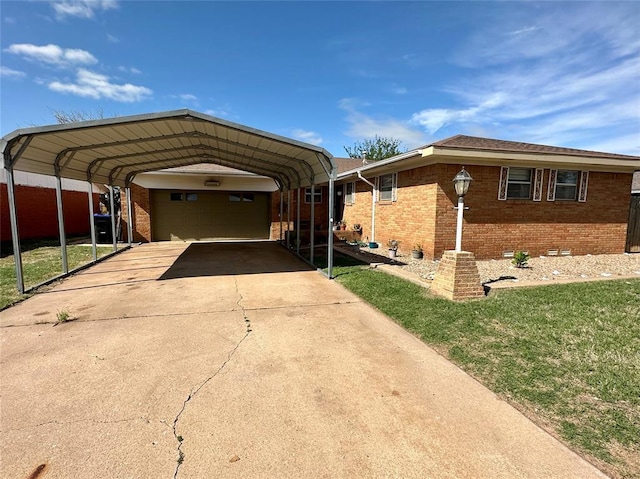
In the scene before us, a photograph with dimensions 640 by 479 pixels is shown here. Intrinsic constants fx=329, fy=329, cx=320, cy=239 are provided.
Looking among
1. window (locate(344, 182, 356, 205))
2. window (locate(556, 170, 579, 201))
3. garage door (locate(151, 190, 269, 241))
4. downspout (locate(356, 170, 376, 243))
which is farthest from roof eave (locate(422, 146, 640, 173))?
garage door (locate(151, 190, 269, 241))

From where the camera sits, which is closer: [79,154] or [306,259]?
[79,154]

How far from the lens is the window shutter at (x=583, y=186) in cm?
994

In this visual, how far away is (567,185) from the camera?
993 cm

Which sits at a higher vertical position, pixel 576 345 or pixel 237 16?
pixel 237 16

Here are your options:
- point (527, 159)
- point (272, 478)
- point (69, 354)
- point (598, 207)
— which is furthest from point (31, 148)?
point (598, 207)

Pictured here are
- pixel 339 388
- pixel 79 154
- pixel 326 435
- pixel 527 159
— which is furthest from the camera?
pixel 527 159

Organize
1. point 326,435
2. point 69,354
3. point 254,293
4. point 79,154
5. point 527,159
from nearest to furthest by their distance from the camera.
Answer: point 326,435 < point 69,354 < point 254,293 < point 79,154 < point 527,159

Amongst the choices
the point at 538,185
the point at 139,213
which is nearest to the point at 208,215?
the point at 139,213

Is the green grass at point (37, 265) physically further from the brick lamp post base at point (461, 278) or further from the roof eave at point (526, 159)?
the roof eave at point (526, 159)

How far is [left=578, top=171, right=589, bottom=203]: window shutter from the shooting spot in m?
9.94

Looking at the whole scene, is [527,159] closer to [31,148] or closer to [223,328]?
[223,328]

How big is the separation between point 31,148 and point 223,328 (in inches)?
224

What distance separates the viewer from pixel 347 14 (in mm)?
9984

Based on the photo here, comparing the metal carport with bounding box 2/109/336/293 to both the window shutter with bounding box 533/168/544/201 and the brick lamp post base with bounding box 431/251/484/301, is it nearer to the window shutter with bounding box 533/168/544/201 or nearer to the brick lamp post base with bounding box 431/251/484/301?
the brick lamp post base with bounding box 431/251/484/301
